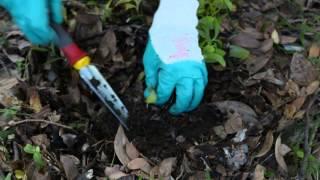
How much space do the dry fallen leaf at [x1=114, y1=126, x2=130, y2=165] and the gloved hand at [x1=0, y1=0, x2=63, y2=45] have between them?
36 centimetres

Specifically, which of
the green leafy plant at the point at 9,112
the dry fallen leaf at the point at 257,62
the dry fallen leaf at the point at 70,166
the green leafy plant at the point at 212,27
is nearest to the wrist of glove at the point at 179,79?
the green leafy plant at the point at 212,27

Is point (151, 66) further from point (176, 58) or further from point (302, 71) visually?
point (302, 71)

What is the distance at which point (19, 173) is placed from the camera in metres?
1.62

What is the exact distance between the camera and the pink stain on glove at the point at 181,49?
5.51 feet

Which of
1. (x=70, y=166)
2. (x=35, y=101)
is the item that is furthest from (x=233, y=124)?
(x=35, y=101)

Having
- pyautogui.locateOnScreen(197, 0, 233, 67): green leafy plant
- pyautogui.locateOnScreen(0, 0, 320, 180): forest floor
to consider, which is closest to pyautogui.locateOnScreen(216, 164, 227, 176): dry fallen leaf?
pyautogui.locateOnScreen(0, 0, 320, 180): forest floor

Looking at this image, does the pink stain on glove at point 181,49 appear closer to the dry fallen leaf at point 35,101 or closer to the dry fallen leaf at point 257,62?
the dry fallen leaf at point 257,62

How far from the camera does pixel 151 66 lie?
1716 mm

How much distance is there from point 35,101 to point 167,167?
0.47 m

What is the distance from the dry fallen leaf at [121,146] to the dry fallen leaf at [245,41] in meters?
0.53

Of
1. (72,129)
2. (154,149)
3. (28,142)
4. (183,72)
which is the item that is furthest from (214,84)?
(28,142)

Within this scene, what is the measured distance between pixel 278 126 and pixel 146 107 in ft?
1.37

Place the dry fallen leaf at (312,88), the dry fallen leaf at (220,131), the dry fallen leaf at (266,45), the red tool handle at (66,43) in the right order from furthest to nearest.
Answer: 1. the dry fallen leaf at (266,45)
2. the dry fallen leaf at (312,88)
3. the dry fallen leaf at (220,131)
4. the red tool handle at (66,43)

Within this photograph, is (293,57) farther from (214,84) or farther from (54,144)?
(54,144)
